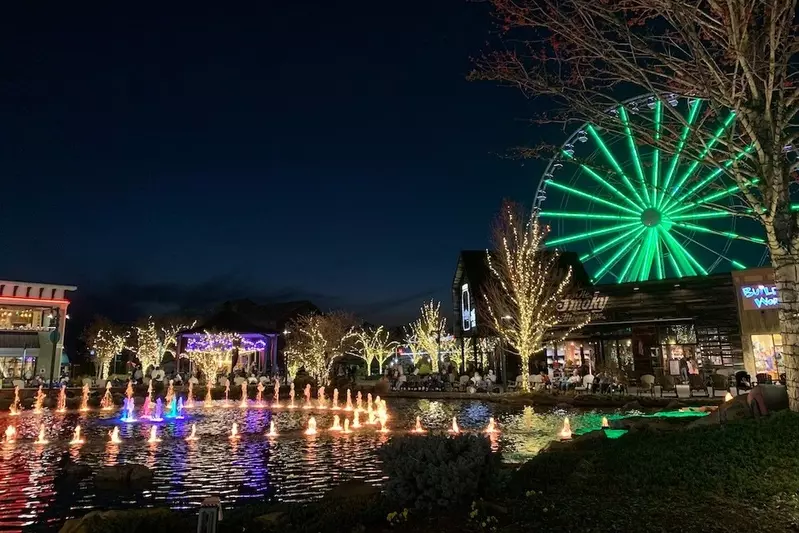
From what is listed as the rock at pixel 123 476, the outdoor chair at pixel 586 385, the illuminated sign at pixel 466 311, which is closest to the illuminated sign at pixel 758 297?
the outdoor chair at pixel 586 385

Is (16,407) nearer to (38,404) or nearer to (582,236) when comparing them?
(38,404)

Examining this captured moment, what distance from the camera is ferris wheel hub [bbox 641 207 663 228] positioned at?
2995cm

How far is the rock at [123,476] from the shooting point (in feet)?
26.1

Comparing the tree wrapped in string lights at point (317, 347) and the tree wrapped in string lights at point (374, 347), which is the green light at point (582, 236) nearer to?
the tree wrapped in string lights at point (317, 347)

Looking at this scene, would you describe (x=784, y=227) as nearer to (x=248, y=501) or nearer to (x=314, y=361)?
(x=248, y=501)

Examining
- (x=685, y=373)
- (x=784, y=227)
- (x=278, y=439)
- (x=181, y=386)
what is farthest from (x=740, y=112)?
(x=181, y=386)

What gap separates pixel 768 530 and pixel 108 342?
4962 cm

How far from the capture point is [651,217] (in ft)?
98.8

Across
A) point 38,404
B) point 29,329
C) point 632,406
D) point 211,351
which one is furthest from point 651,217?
point 29,329

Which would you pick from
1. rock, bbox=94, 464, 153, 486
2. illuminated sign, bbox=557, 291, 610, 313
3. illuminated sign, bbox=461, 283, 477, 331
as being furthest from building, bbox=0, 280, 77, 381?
rock, bbox=94, 464, 153, 486

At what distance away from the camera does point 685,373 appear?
26391 mm

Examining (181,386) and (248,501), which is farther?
(181,386)

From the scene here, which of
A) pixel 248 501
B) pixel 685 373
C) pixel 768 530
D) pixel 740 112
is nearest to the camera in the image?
pixel 768 530

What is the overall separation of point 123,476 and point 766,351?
87.4 ft
